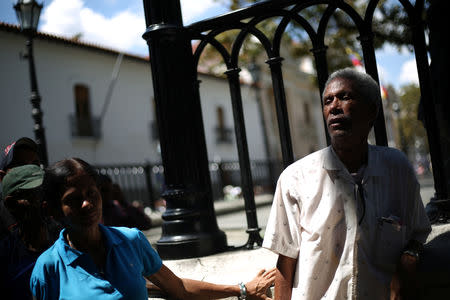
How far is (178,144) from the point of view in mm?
2525

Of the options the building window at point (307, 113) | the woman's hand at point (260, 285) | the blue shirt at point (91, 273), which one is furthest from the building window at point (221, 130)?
the blue shirt at point (91, 273)

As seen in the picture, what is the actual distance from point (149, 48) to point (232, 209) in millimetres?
8875

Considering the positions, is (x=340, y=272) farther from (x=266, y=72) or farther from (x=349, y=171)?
(x=266, y=72)

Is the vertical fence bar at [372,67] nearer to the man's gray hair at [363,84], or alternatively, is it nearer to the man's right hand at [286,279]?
the man's gray hair at [363,84]

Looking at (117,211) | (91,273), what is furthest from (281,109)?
(117,211)

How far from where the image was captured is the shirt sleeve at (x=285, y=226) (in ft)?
5.77

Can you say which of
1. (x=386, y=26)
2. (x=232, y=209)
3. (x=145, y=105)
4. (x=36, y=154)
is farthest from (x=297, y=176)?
(x=145, y=105)

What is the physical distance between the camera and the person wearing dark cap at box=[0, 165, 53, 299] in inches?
74.9

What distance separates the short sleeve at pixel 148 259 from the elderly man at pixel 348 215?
56 cm

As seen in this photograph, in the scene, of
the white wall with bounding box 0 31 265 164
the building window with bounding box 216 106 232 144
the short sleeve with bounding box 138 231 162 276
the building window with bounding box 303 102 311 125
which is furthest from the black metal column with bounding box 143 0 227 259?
the building window with bounding box 303 102 311 125

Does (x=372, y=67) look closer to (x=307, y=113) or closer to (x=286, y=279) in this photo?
(x=286, y=279)

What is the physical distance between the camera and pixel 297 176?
1.80m

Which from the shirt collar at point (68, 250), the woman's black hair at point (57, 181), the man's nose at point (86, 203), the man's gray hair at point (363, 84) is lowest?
the shirt collar at point (68, 250)

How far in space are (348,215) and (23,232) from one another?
54.5 inches
